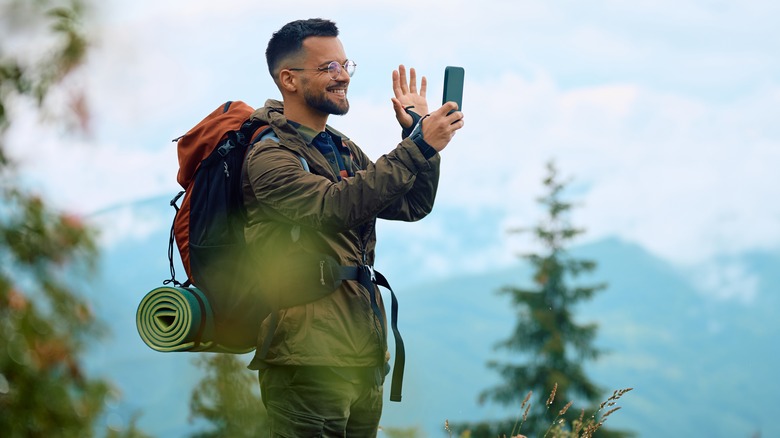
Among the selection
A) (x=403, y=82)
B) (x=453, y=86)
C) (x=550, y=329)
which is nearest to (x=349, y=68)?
(x=403, y=82)

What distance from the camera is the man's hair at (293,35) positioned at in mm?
4793

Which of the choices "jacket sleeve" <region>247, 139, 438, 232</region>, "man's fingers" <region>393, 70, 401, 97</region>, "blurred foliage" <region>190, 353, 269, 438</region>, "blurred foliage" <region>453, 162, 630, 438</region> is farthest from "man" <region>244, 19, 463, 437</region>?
"blurred foliage" <region>453, 162, 630, 438</region>

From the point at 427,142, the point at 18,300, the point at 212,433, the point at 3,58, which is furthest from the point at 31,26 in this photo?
the point at 212,433

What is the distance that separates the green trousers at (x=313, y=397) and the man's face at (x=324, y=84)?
1.15 metres

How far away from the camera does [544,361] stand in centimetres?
3375

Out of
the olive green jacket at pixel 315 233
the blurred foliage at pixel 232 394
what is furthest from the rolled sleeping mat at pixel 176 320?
the blurred foliage at pixel 232 394

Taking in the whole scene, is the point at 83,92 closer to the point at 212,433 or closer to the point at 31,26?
the point at 31,26

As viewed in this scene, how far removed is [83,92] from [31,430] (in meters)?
1.57

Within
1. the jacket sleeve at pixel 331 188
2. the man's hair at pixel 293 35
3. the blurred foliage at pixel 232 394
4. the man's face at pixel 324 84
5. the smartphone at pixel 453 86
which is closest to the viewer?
the jacket sleeve at pixel 331 188

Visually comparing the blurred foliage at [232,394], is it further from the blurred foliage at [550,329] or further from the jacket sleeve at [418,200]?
the blurred foliage at [550,329]

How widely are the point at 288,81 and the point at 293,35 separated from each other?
0.25 meters

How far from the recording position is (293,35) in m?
4.82

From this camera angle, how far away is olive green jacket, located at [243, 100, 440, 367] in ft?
13.6

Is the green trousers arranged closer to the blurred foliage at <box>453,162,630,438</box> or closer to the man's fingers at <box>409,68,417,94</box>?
the man's fingers at <box>409,68,417,94</box>
